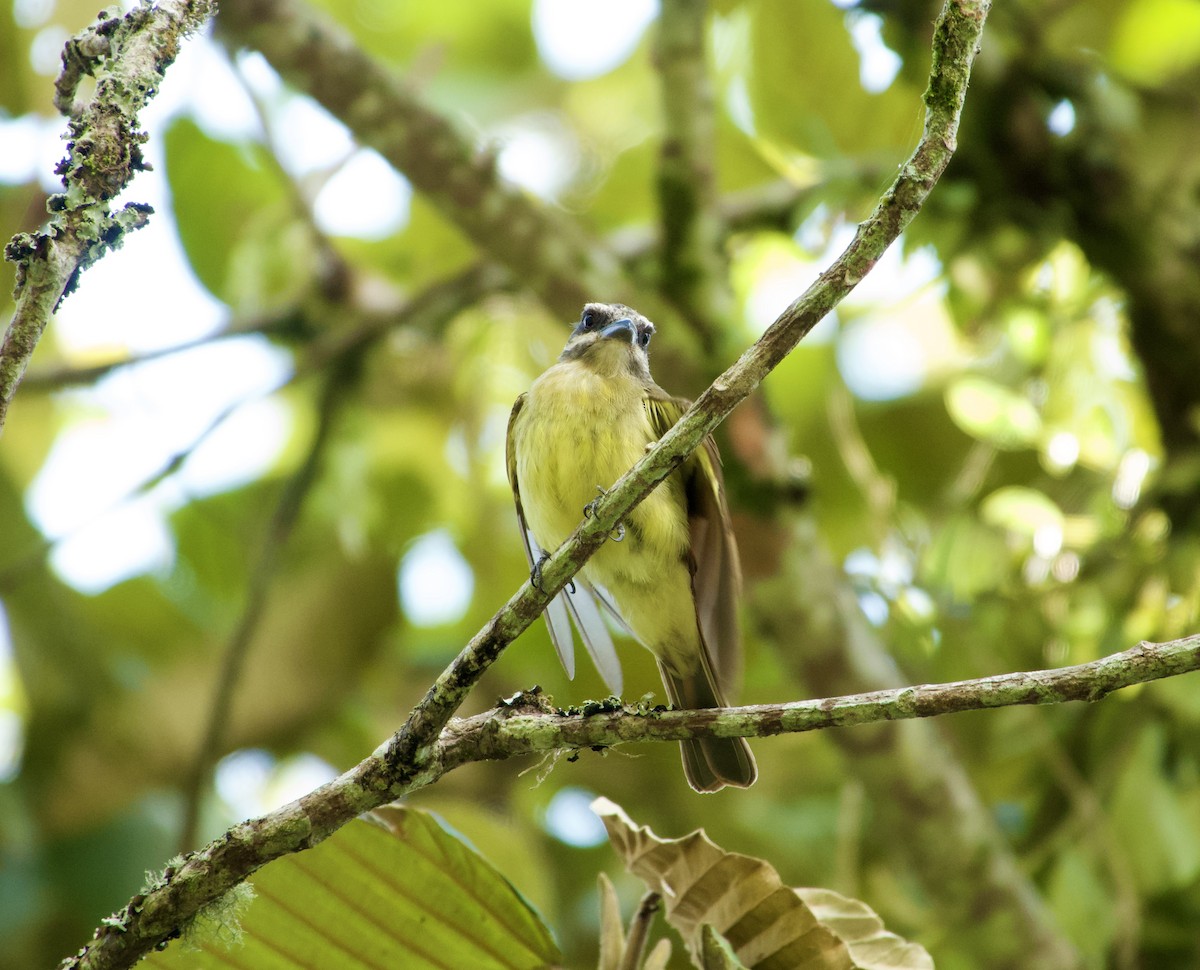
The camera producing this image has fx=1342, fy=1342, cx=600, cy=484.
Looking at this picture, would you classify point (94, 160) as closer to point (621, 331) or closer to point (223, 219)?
point (621, 331)

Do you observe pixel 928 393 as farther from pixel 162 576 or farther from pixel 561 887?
pixel 162 576

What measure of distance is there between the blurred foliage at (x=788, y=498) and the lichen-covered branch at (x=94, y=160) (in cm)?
219

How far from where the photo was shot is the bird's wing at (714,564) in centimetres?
301

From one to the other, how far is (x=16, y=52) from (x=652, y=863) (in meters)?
3.85

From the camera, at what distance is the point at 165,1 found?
1.64 m

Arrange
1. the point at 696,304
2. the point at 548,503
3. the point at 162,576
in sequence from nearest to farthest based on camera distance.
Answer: the point at 548,503, the point at 696,304, the point at 162,576

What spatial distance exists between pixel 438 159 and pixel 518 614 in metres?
2.45

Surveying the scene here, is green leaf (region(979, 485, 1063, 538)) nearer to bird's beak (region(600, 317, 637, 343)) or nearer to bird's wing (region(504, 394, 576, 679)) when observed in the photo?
bird's beak (region(600, 317, 637, 343))

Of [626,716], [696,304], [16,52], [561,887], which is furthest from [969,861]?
[16,52]

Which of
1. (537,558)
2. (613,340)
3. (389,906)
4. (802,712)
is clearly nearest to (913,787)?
(537,558)

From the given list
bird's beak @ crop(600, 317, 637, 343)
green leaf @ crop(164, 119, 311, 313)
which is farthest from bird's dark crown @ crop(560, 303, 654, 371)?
green leaf @ crop(164, 119, 311, 313)

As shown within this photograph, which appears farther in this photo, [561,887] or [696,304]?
[561,887]

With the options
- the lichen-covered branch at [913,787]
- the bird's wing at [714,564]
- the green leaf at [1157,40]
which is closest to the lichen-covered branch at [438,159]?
the bird's wing at [714,564]

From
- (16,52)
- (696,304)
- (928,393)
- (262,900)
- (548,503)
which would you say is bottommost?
(262,900)
